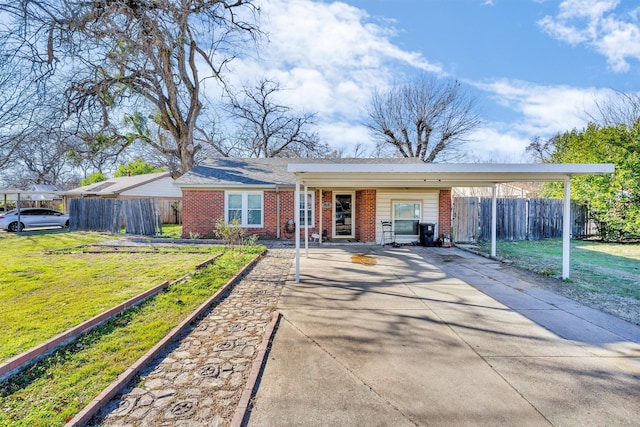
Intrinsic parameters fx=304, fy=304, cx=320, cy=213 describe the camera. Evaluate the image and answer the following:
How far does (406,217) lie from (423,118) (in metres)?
15.1

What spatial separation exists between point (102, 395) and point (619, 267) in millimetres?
11264

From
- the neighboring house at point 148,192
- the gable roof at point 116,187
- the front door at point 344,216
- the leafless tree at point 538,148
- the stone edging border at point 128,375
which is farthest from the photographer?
the leafless tree at point 538,148

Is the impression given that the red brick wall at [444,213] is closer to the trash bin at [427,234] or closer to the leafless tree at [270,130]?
the trash bin at [427,234]

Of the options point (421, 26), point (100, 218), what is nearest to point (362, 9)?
point (421, 26)

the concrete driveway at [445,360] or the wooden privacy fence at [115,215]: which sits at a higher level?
the wooden privacy fence at [115,215]

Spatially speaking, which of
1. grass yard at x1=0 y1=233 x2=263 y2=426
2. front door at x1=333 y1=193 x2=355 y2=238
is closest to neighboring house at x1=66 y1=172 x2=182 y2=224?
front door at x1=333 y1=193 x2=355 y2=238

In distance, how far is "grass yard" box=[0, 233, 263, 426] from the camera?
98.7 inches

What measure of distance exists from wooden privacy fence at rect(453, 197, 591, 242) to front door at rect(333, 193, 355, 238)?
14.7ft

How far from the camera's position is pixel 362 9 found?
1176cm

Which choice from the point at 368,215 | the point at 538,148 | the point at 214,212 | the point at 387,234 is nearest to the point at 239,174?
the point at 214,212

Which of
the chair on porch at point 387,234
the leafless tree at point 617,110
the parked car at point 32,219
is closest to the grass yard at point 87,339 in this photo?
the chair on porch at point 387,234

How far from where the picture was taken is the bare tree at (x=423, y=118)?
76.7 feet

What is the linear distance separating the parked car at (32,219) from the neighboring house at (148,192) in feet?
11.0

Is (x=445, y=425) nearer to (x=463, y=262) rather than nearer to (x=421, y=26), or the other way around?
(x=463, y=262)
